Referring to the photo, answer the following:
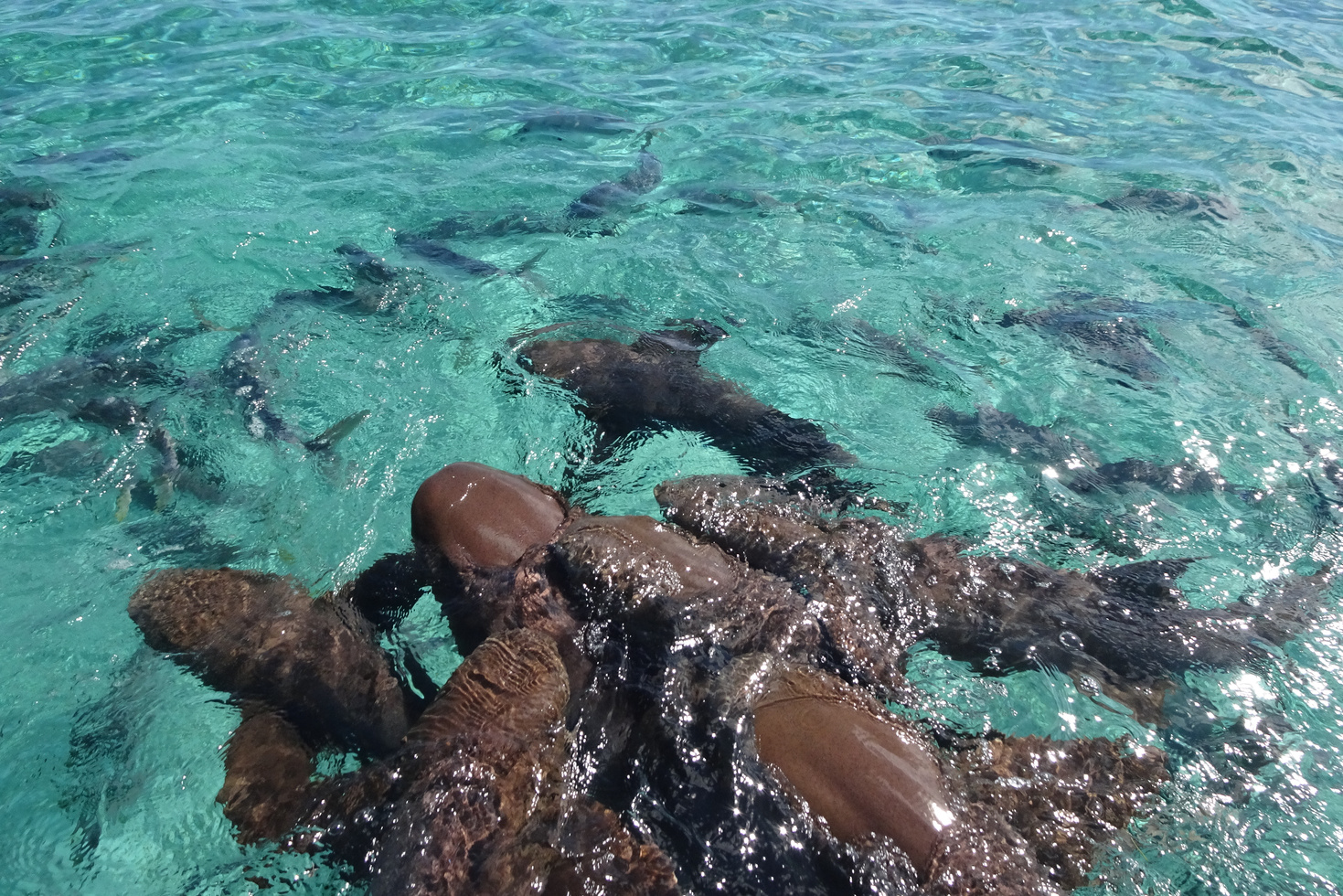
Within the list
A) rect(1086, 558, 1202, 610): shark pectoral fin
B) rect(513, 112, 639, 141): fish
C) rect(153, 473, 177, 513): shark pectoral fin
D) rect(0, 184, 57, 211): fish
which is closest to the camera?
rect(1086, 558, 1202, 610): shark pectoral fin

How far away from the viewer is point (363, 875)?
2.84 meters

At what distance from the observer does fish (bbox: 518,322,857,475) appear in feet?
17.3

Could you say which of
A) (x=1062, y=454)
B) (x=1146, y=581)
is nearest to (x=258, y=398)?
(x=1062, y=454)

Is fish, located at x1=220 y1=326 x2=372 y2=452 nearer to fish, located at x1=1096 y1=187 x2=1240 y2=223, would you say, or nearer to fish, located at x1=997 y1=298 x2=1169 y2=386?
fish, located at x1=997 y1=298 x2=1169 y2=386

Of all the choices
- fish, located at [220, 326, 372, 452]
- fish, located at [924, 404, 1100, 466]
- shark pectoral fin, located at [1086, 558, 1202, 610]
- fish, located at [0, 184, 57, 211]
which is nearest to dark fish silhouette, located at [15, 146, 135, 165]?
fish, located at [0, 184, 57, 211]

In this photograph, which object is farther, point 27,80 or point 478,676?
point 27,80

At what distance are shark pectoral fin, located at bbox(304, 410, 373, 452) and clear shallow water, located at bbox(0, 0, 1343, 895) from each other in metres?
0.09

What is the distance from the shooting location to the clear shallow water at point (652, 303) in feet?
11.7

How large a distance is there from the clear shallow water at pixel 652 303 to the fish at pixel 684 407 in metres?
0.16

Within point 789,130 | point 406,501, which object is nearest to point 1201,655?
point 406,501

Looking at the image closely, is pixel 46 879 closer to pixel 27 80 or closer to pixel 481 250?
pixel 481 250

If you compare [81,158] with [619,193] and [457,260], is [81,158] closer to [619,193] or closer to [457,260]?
[457,260]

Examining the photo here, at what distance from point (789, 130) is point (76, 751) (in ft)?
32.2

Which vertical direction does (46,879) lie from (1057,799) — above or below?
below
